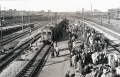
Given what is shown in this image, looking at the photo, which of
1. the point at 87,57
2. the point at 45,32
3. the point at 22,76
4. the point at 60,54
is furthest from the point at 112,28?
the point at 22,76

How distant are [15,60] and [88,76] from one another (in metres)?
11.0

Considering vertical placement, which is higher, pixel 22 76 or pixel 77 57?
pixel 77 57

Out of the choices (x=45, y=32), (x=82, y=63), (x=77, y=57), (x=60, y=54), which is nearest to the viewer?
(x=82, y=63)

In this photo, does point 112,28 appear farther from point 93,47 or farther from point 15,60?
point 15,60

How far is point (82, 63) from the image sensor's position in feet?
52.2

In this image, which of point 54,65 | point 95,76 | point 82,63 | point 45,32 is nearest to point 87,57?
point 82,63

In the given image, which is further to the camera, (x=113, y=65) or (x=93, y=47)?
(x=93, y=47)

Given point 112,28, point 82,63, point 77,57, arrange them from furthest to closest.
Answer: point 112,28 → point 77,57 → point 82,63

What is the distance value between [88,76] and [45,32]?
1848 cm

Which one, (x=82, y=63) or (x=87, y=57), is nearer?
(x=82, y=63)

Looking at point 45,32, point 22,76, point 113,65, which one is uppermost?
point 45,32

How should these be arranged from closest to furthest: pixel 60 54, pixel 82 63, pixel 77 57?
pixel 82 63, pixel 77 57, pixel 60 54

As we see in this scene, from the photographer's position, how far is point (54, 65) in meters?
19.8

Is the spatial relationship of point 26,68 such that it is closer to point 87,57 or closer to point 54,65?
point 54,65
